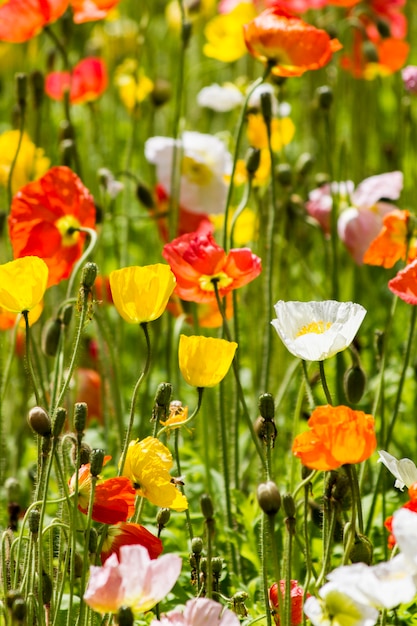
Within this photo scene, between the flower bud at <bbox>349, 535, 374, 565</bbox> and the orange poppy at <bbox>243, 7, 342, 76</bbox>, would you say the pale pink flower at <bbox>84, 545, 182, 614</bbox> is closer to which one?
the flower bud at <bbox>349, 535, 374, 565</bbox>

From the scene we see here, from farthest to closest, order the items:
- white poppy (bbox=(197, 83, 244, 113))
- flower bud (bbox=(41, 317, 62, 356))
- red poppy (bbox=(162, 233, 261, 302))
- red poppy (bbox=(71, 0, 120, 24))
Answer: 1. white poppy (bbox=(197, 83, 244, 113))
2. red poppy (bbox=(71, 0, 120, 24))
3. flower bud (bbox=(41, 317, 62, 356))
4. red poppy (bbox=(162, 233, 261, 302))

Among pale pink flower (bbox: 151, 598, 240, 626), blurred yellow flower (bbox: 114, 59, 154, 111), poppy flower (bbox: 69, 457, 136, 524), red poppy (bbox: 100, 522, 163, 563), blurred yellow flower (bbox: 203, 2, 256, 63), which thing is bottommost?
red poppy (bbox: 100, 522, 163, 563)

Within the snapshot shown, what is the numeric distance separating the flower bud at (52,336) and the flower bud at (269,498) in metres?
0.66

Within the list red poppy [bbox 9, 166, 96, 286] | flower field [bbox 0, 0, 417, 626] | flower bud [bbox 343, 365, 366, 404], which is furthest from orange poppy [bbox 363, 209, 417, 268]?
red poppy [bbox 9, 166, 96, 286]

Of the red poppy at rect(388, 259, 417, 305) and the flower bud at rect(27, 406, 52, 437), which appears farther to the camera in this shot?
the red poppy at rect(388, 259, 417, 305)

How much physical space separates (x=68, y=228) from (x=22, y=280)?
1.81 feet

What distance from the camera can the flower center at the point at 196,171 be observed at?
2.46 meters

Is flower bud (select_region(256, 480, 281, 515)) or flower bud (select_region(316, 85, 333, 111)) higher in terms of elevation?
flower bud (select_region(316, 85, 333, 111))

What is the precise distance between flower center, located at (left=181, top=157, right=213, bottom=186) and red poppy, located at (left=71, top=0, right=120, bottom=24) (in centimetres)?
38

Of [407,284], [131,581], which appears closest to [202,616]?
[131,581]

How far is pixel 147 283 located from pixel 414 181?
161cm

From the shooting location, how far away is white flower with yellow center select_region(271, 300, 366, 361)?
131cm

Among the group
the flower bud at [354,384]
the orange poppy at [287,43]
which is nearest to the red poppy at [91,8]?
the orange poppy at [287,43]

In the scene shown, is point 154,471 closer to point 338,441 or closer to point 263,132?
point 338,441
